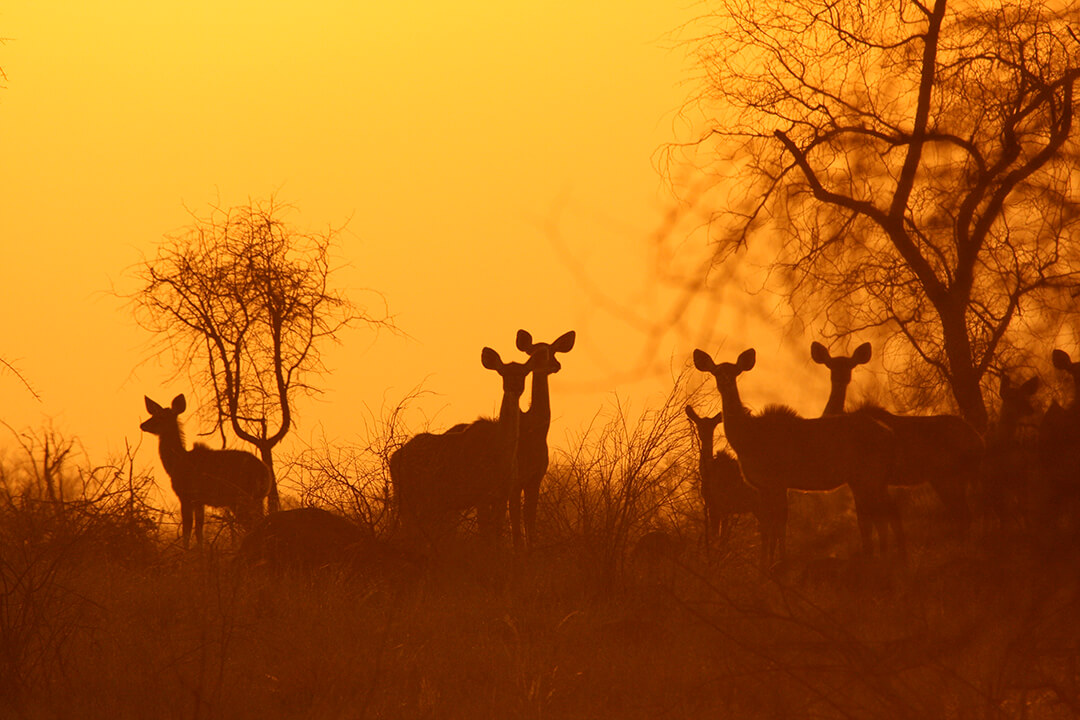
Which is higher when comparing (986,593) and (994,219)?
(994,219)

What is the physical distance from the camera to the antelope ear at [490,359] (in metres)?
14.1

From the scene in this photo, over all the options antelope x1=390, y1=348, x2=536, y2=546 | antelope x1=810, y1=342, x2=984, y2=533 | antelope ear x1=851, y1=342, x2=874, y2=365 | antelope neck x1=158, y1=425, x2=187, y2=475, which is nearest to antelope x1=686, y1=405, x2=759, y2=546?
antelope x1=810, y1=342, x2=984, y2=533

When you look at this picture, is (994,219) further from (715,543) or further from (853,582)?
(853,582)

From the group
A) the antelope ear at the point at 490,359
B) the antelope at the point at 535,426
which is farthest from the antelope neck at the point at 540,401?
the antelope ear at the point at 490,359

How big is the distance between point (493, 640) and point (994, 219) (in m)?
8.65

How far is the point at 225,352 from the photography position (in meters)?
18.0

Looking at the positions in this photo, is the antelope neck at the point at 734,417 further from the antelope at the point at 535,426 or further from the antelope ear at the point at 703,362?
the antelope at the point at 535,426

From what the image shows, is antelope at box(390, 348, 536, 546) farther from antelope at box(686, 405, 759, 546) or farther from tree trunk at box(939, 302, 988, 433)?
tree trunk at box(939, 302, 988, 433)

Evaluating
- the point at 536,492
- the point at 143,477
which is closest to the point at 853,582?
the point at 143,477

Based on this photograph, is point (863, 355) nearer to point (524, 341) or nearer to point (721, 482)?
point (721, 482)

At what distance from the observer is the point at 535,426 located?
14.4 m

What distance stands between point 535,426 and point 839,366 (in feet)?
11.0

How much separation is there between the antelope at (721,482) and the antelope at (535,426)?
4.96 ft

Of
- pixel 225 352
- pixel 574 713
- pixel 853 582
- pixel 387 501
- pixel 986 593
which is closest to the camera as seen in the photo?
pixel 986 593
